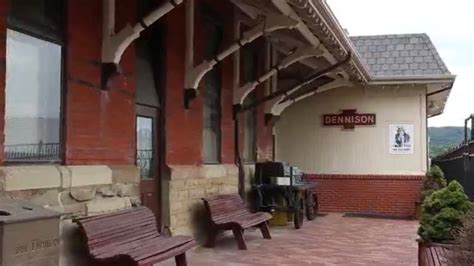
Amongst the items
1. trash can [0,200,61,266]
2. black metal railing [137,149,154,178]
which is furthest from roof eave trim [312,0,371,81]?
trash can [0,200,61,266]

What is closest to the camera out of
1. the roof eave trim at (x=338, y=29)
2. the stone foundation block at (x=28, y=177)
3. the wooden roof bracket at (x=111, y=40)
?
the stone foundation block at (x=28, y=177)

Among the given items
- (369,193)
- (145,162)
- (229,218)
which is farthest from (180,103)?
(369,193)

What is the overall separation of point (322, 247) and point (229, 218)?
4.80ft

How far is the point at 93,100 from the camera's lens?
6.09 meters

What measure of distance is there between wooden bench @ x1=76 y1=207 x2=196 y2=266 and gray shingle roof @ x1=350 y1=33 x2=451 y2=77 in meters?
8.78

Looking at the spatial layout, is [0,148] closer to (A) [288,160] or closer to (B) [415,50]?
(A) [288,160]

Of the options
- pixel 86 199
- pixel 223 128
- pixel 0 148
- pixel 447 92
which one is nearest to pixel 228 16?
pixel 223 128

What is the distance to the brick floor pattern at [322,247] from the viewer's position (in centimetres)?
782

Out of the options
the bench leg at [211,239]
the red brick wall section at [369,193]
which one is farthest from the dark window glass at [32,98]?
the red brick wall section at [369,193]

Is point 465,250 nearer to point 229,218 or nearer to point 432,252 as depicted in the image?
point 432,252

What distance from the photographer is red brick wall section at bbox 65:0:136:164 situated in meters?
5.76

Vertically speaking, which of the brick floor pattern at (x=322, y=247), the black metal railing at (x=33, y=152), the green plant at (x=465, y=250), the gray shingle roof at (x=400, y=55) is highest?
the gray shingle roof at (x=400, y=55)

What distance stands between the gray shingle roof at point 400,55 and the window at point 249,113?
319cm

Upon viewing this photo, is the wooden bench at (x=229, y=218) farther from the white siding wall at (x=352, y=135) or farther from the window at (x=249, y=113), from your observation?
the white siding wall at (x=352, y=135)
